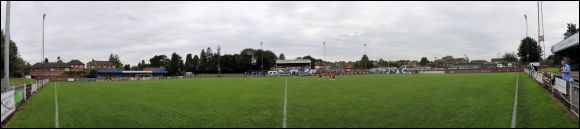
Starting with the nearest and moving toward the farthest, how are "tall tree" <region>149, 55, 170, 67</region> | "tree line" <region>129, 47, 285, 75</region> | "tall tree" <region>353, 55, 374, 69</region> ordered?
"tree line" <region>129, 47, 285, 75</region> → "tall tree" <region>353, 55, 374, 69</region> → "tall tree" <region>149, 55, 170, 67</region>

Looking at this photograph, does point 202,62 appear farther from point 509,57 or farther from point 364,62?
point 509,57

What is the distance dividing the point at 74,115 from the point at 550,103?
14884mm

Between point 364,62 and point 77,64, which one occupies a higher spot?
point 364,62

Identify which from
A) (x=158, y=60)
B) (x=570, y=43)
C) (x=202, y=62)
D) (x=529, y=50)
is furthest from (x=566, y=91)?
(x=158, y=60)

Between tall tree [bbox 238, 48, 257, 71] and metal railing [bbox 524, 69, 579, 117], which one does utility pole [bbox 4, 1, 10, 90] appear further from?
tall tree [bbox 238, 48, 257, 71]

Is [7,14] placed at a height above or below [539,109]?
above

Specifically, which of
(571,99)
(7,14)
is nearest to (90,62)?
(7,14)

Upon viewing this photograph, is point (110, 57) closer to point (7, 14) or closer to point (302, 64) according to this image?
point (302, 64)

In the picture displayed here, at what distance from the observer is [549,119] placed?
10.4 meters

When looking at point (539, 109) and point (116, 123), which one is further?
point (539, 109)

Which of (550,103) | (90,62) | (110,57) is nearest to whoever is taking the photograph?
(550,103)

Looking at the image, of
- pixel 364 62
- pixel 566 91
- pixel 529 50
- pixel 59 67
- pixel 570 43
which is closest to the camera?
pixel 566 91

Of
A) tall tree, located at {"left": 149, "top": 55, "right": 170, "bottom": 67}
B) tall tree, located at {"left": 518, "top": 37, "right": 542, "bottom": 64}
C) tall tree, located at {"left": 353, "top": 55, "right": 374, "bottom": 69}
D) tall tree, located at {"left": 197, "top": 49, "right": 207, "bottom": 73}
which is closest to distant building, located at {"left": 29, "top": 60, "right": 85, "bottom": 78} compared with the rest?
tall tree, located at {"left": 197, "top": 49, "right": 207, "bottom": 73}

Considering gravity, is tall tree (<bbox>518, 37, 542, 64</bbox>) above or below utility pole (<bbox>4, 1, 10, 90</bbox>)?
above
